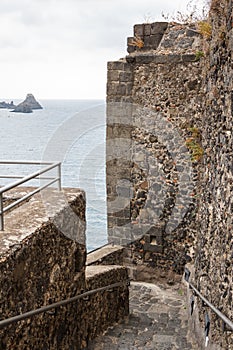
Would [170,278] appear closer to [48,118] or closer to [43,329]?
[43,329]

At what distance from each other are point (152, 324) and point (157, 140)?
3623mm

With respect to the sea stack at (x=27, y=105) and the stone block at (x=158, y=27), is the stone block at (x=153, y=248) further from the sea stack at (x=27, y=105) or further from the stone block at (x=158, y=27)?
the sea stack at (x=27, y=105)

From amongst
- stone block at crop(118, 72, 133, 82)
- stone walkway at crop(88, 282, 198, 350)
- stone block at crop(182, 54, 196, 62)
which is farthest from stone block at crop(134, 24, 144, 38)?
stone walkway at crop(88, 282, 198, 350)

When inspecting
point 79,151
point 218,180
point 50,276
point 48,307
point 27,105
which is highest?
point 27,105

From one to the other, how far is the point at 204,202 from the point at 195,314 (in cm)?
155

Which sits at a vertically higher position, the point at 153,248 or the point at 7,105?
the point at 7,105

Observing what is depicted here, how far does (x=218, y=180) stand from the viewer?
511 centimetres

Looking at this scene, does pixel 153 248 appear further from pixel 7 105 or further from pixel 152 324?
pixel 7 105

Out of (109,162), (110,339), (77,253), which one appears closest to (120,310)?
(110,339)

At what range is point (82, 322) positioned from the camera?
6.15 meters

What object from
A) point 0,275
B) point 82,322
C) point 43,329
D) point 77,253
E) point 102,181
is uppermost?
point 0,275

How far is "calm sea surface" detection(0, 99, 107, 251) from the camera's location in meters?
11.9

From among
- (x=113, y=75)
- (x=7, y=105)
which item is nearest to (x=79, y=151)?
(x=7, y=105)

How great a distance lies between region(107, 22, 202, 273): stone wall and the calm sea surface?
0.98 m
